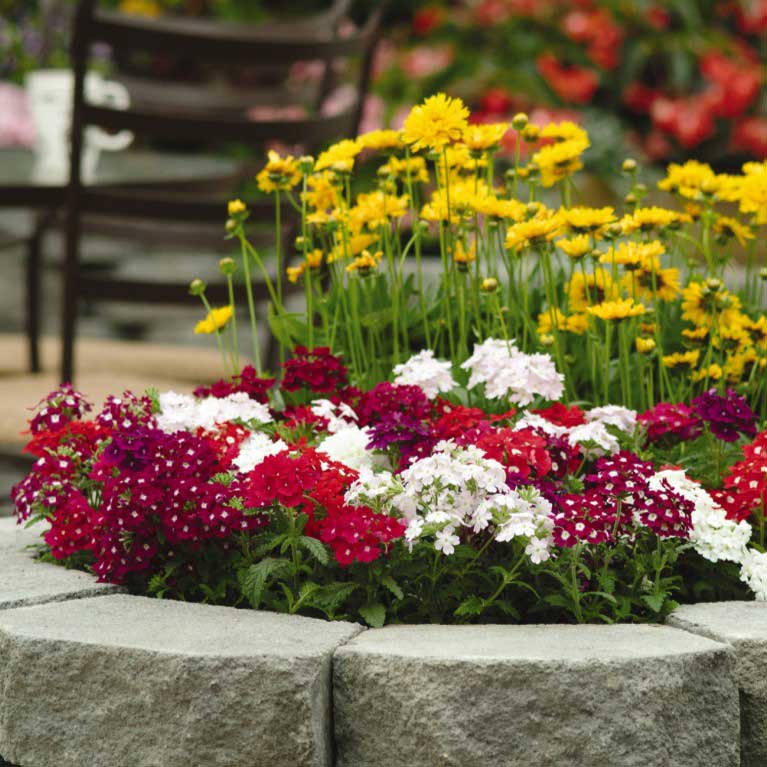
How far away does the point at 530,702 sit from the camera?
1.52 metres

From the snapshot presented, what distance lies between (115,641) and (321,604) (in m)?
0.30

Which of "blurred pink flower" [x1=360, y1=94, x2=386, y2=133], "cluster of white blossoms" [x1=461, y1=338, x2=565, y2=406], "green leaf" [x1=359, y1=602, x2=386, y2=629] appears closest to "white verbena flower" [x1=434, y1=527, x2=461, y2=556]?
"green leaf" [x1=359, y1=602, x2=386, y2=629]

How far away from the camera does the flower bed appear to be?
1789mm

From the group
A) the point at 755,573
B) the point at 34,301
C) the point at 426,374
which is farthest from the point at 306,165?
the point at 34,301

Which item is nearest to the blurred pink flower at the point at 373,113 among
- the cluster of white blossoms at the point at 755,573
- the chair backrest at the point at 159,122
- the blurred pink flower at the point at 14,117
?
the blurred pink flower at the point at 14,117

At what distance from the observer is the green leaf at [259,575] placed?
174 cm

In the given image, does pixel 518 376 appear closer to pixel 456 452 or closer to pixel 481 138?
pixel 456 452

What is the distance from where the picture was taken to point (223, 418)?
223 centimetres

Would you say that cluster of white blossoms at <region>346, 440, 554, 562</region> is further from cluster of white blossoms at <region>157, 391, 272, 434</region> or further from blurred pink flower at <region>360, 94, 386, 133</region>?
blurred pink flower at <region>360, 94, 386, 133</region>

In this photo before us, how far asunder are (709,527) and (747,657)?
1.01ft

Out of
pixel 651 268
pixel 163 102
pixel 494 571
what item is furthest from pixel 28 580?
pixel 163 102

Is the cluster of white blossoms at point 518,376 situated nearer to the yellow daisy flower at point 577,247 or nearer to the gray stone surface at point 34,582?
the yellow daisy flower at point 577,247

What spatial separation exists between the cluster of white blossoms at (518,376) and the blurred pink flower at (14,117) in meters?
4.67

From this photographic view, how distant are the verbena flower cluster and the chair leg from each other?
2126 millimetres
